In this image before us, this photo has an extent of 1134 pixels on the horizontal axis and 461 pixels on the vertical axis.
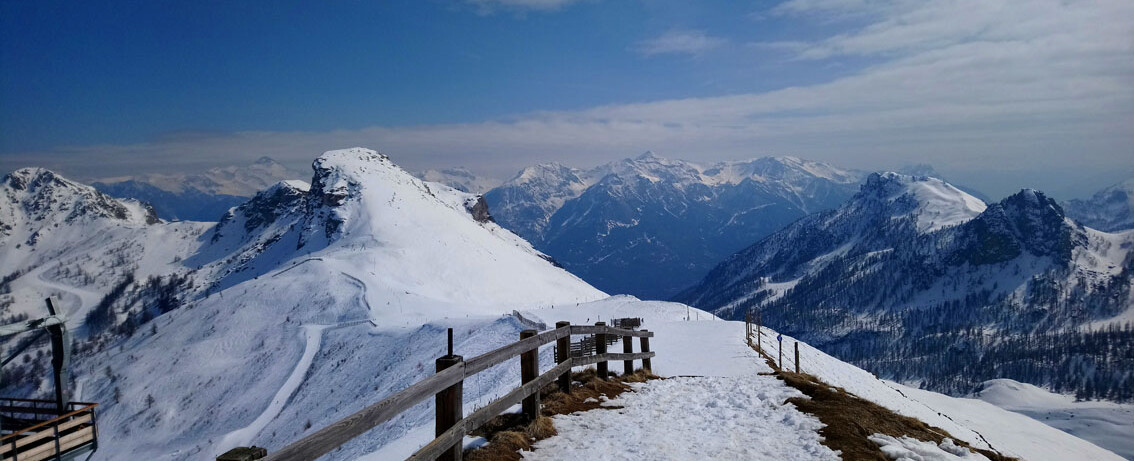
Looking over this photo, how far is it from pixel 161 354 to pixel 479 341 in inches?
1887

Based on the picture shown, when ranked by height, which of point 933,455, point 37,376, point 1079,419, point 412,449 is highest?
point 933,455

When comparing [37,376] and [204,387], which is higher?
[204,387]

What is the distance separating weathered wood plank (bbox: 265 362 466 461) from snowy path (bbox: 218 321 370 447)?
4581cm

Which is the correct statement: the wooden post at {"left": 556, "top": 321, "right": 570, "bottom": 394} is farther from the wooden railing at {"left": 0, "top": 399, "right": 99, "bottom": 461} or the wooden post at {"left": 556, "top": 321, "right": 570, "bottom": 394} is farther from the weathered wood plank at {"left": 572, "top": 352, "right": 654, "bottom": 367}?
the wooden railing at {"left": 0, "top": 399, "right": 99, "bottom": 461}

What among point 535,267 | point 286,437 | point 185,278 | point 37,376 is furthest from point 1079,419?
point 185,278

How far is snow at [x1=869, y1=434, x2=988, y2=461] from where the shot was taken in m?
8.86

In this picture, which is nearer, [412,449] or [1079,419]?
[412,449]

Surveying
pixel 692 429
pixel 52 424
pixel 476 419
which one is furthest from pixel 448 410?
pixel 52 424

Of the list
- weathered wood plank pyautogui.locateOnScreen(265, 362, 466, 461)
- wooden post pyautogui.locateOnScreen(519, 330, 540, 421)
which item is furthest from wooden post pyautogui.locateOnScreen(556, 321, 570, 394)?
weathered wood plank pyautogui.locateOnScreen(265, 362, 466, 461)

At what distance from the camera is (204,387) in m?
59.2

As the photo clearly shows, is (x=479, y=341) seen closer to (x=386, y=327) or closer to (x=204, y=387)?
(x=386, y=327)

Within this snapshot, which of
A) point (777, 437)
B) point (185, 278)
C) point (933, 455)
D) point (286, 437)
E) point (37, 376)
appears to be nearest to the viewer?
point (933, 455)

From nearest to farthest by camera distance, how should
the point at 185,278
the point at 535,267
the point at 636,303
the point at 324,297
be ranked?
the point at 636,303 → the point at 324,297 → the point at 535,267 → the point at 185,278

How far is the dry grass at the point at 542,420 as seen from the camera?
27.7ft
